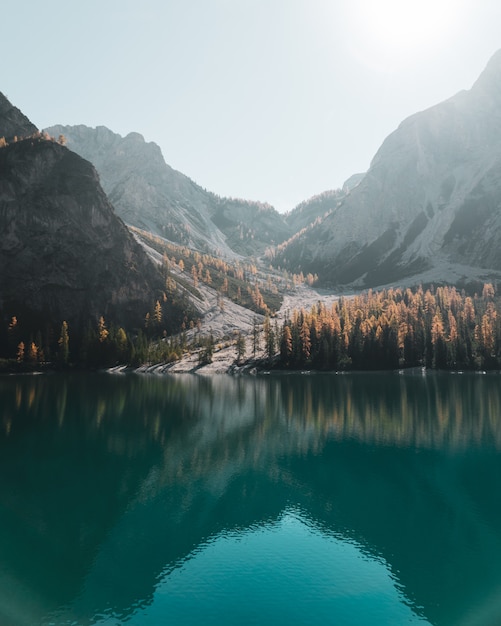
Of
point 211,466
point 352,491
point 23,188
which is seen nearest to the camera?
point 352,491

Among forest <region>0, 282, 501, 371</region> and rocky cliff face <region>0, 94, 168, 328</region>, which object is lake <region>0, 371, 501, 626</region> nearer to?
forest <region>0, 282, 501, 371</region>

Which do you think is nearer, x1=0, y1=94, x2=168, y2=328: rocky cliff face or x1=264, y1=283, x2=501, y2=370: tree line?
x1=264, y1=283, x2=501, y2=370: tree line

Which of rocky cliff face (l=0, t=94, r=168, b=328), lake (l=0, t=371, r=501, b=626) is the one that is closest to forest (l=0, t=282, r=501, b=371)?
rocky cliff face (l=0, t=94, r=168, b=328)

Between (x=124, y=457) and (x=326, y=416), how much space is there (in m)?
37.2

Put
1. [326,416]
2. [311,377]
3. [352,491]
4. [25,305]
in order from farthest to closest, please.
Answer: [25,305], [311,377], [326,416], [352,491]

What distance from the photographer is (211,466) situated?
4816cm

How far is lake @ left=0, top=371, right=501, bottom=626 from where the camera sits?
23750 millimetres

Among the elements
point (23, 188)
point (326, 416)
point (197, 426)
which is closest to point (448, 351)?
point (326, 416)

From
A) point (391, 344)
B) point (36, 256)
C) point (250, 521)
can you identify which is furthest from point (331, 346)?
point (250, 521)

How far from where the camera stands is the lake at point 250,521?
23.8 m

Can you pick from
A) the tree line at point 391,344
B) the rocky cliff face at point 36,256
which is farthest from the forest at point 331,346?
the rocky cliff face at point 36,256

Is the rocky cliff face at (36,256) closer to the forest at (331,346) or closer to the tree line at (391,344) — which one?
the forest at (331,346)

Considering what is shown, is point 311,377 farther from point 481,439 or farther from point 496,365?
point 481,439

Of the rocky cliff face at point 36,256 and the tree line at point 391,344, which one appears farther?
the rocky cliff face at point 36,256
